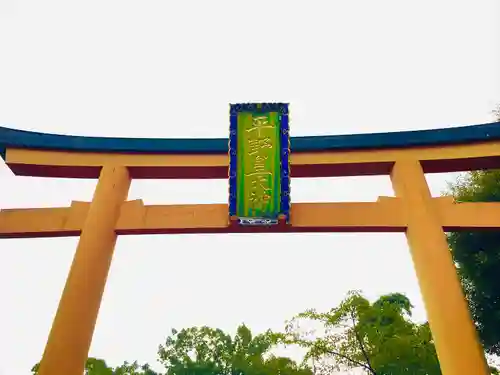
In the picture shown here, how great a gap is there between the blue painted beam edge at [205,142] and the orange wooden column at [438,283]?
0.50m

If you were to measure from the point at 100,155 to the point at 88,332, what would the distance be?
269 centimetres

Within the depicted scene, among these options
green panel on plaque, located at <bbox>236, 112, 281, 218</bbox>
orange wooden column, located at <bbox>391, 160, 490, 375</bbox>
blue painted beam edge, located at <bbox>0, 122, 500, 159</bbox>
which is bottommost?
orange wooden column, located at <bbox>391, 160, 490, 375</bbox>

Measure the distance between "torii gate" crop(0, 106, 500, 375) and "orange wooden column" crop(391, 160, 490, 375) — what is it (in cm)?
1

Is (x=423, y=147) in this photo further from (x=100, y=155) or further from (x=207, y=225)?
(x=100, y=155)

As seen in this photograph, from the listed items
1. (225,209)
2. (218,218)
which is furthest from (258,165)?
(218,218)

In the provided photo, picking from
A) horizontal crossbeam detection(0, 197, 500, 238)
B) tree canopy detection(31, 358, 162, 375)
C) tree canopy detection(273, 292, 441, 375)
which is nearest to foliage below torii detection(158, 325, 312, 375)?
tree canopy detection(31, 358, 162, 375)

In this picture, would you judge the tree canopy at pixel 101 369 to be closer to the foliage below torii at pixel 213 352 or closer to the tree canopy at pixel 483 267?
the foliage below torii at pixel 213 352

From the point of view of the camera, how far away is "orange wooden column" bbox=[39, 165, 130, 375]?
429 cm

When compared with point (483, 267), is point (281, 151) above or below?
above

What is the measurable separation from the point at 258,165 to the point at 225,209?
775 millimetres

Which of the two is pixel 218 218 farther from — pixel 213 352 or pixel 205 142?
pixel 213 352

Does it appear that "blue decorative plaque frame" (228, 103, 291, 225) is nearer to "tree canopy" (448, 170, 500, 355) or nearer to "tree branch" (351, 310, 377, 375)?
"tree canopy" (448, 170, 500, 355)

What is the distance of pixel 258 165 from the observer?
5230 mm

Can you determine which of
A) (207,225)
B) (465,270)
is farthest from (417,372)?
(207,225)
